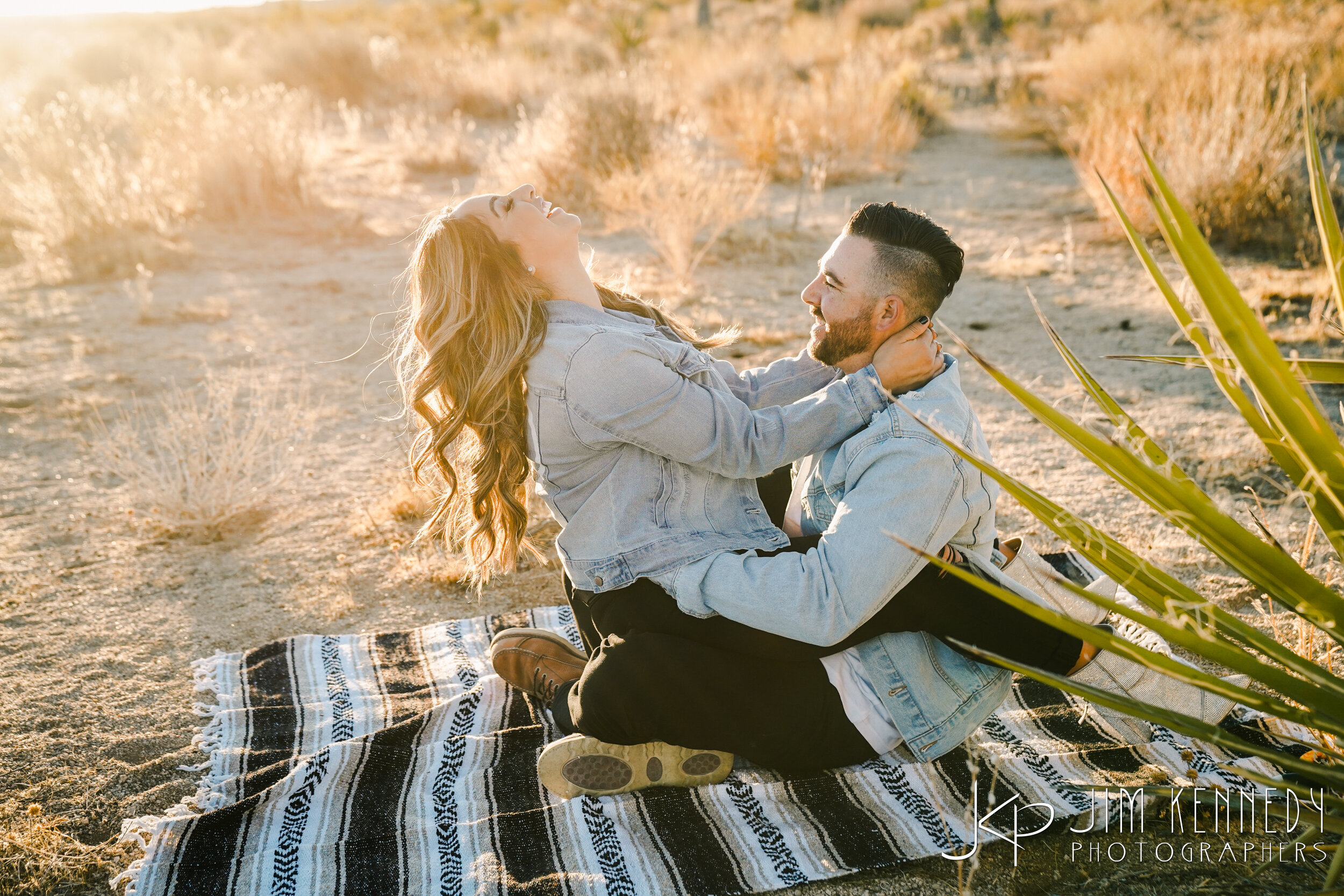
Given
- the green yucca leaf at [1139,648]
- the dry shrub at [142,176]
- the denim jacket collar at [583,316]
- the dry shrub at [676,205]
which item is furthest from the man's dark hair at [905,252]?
the dry shrub at [142,176]

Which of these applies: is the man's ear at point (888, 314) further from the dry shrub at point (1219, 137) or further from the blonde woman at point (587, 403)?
the dry shrub at point (1219, 137)

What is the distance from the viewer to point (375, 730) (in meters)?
2.78

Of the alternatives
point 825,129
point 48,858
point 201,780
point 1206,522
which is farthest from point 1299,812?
point 825,129

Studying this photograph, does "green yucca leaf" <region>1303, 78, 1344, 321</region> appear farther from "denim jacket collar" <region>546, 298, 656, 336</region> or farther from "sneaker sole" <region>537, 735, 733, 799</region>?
"sneaker sole" <region>537, 735, 733, 799</region>

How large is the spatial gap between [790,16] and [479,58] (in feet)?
43.7

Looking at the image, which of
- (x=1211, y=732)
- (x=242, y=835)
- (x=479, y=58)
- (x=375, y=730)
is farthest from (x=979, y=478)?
(x=479, y=58)

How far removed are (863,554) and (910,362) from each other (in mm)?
577

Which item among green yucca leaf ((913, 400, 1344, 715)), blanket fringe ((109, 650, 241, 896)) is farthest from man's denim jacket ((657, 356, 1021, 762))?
blanket fringe ((109, 650, 241, 896))

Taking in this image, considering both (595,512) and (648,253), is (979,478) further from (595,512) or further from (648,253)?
(648,253)

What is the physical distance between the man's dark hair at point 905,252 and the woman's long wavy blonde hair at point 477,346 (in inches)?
37.5

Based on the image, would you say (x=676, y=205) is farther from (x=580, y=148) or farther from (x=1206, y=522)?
(x=1206, y=522)

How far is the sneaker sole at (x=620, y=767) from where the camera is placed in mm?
2410

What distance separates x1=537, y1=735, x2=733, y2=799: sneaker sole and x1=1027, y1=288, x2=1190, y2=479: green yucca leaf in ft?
4.49

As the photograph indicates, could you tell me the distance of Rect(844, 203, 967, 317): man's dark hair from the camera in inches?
97.0
